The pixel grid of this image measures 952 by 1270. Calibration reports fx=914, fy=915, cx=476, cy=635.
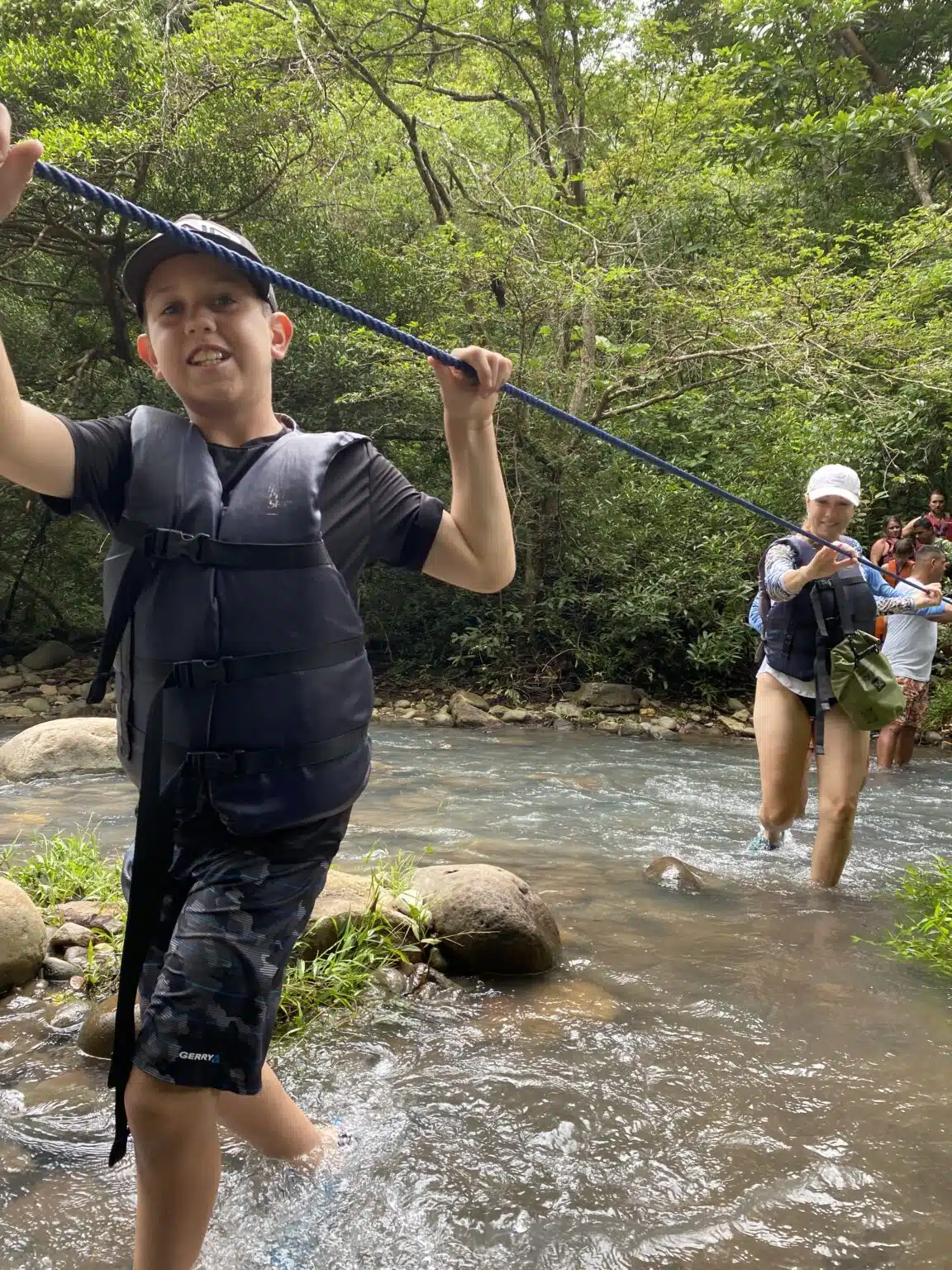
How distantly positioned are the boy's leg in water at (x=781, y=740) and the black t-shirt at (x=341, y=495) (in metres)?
3.18

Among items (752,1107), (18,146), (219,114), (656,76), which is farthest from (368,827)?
(656,76)

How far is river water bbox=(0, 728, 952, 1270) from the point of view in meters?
2.04

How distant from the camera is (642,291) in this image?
1127cm

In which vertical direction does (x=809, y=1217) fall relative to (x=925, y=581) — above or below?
below

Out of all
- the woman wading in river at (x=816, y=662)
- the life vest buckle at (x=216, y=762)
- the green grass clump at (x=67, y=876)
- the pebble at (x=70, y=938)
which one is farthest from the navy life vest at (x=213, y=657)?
the woman wading in river at (x=816, y=662)

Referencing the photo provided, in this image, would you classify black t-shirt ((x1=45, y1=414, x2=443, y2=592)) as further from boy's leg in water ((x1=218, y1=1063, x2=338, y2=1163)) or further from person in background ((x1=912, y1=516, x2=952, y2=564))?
person in background ((x1=912, y1=516, x2=952, y2=564))

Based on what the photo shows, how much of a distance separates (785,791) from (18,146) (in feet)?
14.9

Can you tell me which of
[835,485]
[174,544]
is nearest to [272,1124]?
[174,544]

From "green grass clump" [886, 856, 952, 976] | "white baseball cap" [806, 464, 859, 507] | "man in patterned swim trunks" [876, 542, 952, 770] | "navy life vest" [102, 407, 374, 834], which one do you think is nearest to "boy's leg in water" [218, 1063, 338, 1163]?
"navy life vest" [102, 407, 374, 834]

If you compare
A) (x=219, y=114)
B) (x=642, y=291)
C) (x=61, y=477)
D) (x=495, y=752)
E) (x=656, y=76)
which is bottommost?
(x=495, y=752)

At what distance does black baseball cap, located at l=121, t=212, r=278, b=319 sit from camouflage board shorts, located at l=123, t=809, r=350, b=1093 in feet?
3.41

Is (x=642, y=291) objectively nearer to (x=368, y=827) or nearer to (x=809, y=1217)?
(x=368, y=827)

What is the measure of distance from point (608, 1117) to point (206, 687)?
179 centimetres

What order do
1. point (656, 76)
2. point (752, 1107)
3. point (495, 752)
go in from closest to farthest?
point (752, 1107) → point (495, 752) → point (656, 76)
